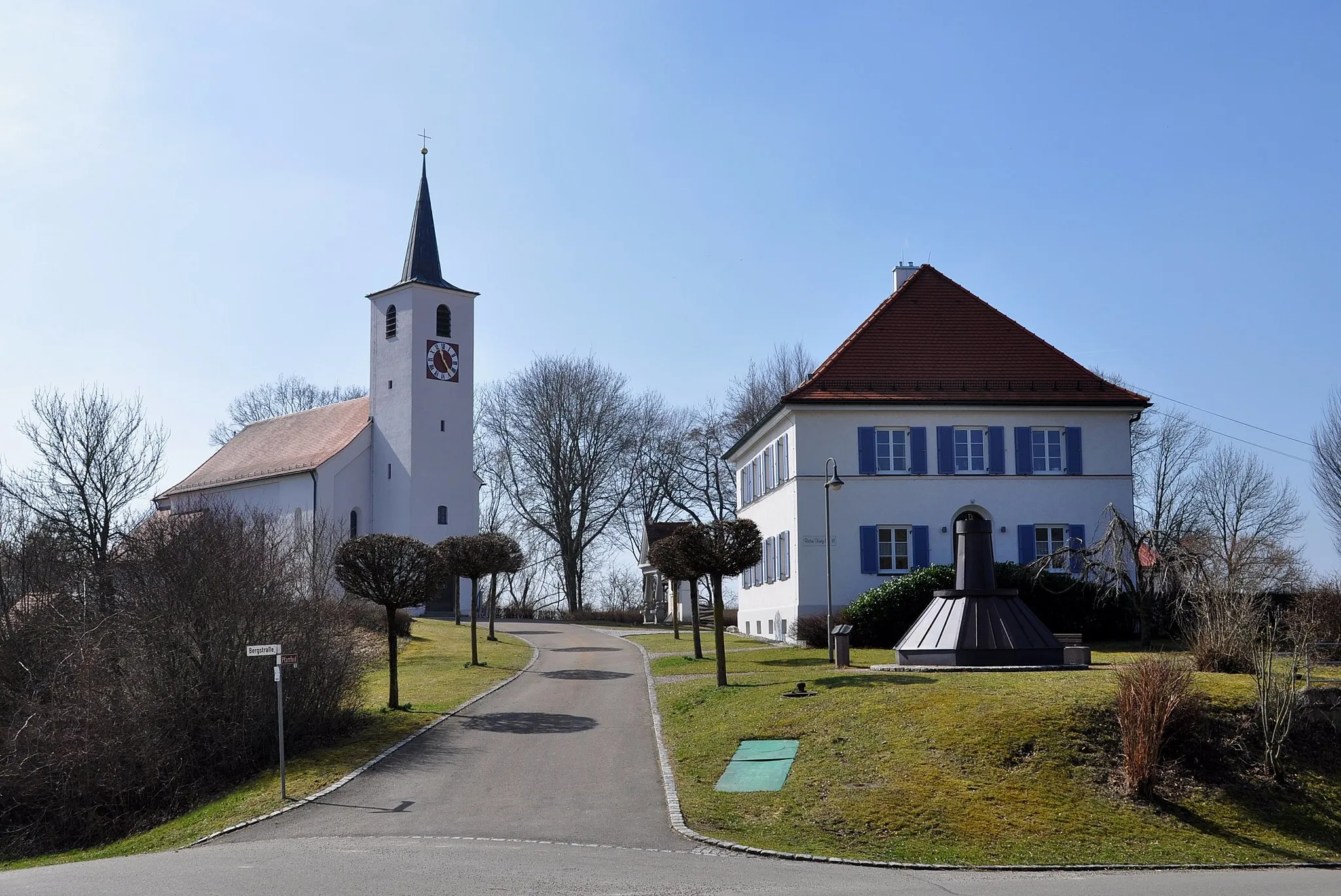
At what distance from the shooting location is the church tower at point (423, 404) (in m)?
54.5

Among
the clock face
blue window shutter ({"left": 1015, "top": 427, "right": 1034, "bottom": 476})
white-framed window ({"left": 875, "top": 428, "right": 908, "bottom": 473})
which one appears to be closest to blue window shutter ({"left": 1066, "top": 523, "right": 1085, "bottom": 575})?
blue window shutter ({"left": 1015, "top": 427, "right": 1034, "bottom": 476})

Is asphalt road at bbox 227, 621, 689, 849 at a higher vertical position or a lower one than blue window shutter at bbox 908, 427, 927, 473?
lower

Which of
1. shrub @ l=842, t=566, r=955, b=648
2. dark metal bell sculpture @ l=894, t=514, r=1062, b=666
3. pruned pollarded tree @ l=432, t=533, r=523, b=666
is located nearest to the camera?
dark metal bell sculpture @ l=894, t=514, r=1062, b=666

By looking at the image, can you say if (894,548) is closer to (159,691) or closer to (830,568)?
(830,568)

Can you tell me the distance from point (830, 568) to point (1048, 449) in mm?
8559

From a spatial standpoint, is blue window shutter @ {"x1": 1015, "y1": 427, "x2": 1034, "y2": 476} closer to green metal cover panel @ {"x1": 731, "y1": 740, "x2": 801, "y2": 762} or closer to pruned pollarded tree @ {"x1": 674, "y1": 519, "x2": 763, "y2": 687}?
pruned pollarded tree @ {"x1": 674, "y1": 519, "x2": 763, "y2": 687}

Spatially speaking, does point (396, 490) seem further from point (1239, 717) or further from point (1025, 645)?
point (1239, 717)

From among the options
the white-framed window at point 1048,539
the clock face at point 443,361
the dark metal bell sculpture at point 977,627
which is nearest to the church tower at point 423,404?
the clock face at point 443,361

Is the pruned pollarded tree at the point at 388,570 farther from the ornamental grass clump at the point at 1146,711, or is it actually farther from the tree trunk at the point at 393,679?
the ornamental grass clump at the point at 1146,711

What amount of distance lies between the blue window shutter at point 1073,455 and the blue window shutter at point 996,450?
1.82 metres

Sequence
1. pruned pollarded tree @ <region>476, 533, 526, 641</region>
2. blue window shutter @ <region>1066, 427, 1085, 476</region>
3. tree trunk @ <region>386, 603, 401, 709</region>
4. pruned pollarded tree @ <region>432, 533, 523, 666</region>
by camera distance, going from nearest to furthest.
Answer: tree trunk @ <region>386, 603, 401, 709</region>, pruned pollarded tree @ <region>432, 533, 523, 666</region>, pruned pollarded tree @ <region>476, 533, 526, 641</region>, blue window shutter @ <region>1066, 427, 1085, 476</region>

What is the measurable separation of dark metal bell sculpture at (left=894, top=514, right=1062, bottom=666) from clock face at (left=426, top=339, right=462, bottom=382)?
35.6 meters

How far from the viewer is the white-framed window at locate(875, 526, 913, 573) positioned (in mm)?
34000

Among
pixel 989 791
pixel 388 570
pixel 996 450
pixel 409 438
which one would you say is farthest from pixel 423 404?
pixel 989 791
